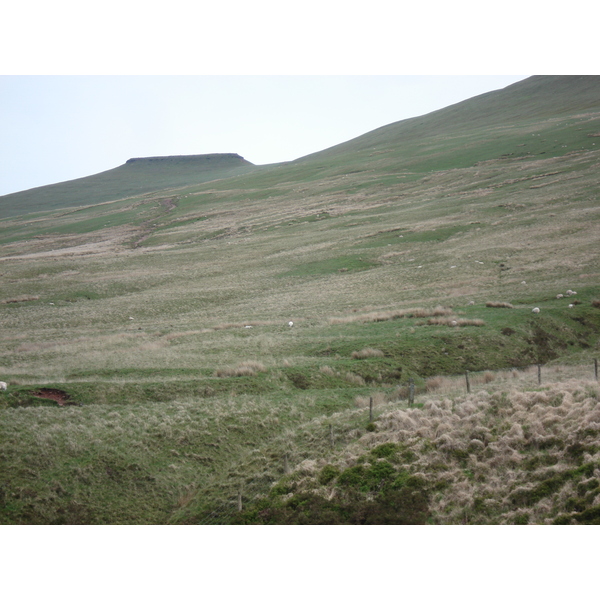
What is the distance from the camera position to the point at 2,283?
60.7 metres

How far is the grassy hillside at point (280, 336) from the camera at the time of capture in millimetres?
13695

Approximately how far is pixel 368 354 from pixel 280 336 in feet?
24.5

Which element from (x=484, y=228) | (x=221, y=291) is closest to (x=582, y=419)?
(x=221, y=291)

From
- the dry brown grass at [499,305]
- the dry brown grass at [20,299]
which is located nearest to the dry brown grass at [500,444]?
the dry brown grass at [499,305]

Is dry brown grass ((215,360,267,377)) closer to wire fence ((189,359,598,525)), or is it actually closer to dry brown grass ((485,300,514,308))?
wire fence ((189,359,598,525))

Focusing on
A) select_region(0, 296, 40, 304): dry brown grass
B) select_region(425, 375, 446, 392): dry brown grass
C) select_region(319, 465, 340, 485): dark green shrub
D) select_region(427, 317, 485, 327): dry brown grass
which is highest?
select_region(0, 296, 40, 304): dry brown grass

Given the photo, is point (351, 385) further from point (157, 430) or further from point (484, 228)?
point (484, 228)

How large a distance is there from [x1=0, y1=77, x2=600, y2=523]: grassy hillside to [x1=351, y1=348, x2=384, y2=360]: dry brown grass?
0.30 ft

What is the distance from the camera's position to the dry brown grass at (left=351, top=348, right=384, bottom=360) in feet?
81.9

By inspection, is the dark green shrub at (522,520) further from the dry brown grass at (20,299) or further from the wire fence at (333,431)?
the dry brown grass at (20,299)

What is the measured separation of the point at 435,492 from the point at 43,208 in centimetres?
22056

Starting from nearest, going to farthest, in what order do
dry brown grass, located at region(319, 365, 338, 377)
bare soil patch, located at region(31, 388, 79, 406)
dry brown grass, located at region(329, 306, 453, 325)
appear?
bare soil patch, located at region(31, 388, 79, 406)
dry brown grass, located at region(319, 365, 338, 377)
dry brown grass, located at region(329, 306, 453, 325)

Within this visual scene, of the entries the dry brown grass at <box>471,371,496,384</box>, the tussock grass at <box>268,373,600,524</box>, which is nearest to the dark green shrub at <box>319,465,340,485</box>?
the tussock grass at <box>268,373,600,524</box>

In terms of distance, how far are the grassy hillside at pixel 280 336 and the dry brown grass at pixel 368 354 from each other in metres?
0.09
